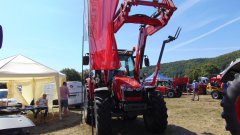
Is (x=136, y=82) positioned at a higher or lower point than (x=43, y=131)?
higher

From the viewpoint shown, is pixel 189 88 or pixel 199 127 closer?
pixel 199 127

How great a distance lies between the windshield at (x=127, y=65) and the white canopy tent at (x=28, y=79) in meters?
4.22

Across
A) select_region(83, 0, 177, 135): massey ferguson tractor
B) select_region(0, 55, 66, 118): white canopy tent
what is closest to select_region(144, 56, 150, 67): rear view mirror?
select_region(83, 0, 177, 135): massey ferguson tractor

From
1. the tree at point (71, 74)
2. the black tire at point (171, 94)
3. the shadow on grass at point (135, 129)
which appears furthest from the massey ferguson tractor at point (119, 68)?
the tree at point (71, 74)

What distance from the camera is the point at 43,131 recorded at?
10.8m

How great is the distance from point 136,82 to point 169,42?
1.80 metres

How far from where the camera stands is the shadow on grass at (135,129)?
9.18m

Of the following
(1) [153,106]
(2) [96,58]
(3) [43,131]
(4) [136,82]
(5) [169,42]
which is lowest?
(3) [43,131]

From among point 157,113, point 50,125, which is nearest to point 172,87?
point 50,125

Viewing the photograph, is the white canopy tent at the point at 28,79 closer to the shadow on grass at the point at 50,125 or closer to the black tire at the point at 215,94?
the shadow on grass at the point at 50,125

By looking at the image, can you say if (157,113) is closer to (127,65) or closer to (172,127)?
(172,127)

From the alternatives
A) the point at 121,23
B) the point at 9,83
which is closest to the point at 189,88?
the point at 9,83

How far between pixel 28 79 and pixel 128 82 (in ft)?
30.6

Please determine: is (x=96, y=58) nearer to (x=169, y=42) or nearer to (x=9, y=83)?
(x=169, y=42)
